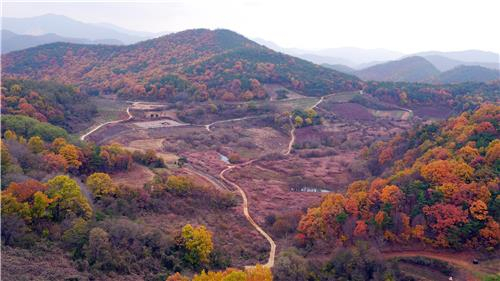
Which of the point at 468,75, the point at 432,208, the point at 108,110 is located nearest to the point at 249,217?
the point at 432,208

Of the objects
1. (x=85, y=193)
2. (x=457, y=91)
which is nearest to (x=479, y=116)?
(x=85, y=193)

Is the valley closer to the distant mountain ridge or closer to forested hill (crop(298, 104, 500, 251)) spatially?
forested hill (crop(298, 104, 500, 251))

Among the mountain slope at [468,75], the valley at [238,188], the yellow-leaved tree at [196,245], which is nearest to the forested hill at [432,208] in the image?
the valley at [238,188]

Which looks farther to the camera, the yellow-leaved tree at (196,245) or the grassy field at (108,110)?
the grassy field at (108,110)

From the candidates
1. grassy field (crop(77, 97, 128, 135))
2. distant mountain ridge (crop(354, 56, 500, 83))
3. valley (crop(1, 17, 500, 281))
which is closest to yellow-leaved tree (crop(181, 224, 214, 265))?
valley (crop(1, 17, 500, 281))

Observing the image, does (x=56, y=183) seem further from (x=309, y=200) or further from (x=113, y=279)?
(x=309, y=200)

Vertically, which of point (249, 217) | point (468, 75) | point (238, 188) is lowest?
point (238, 188)

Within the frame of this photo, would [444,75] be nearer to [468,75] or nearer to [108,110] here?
[468,75]

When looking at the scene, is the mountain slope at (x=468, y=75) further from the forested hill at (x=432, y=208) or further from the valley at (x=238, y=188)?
the forested hill at (x=432, y=208)
